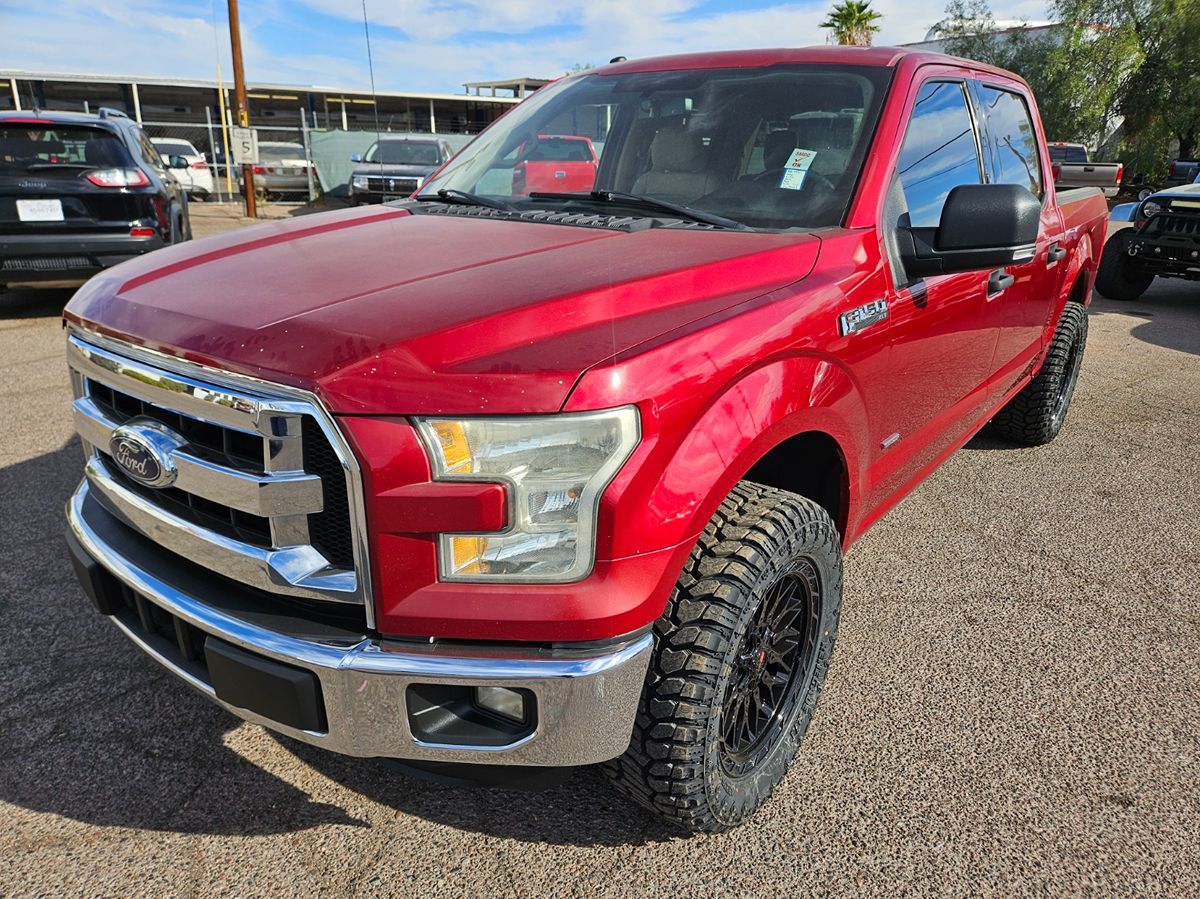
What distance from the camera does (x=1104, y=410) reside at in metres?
5.55

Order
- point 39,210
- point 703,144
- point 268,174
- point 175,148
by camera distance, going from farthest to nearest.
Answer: point 175,148, point 268,174, point 39,210, point 703,144

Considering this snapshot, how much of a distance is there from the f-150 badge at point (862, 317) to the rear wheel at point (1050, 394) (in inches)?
95.5

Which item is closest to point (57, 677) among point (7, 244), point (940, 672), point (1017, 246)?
point (940, 672)

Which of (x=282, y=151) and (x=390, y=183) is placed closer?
(x=390, y=183)

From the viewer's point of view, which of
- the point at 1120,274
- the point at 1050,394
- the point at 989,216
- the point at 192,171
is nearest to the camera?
the point at 989,216

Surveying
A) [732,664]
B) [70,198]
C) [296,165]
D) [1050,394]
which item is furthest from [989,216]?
[296,165]

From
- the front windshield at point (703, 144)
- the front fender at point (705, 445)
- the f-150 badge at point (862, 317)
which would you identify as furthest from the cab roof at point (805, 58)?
the front fender at point (705, 445)

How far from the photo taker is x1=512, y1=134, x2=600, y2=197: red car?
2.79m

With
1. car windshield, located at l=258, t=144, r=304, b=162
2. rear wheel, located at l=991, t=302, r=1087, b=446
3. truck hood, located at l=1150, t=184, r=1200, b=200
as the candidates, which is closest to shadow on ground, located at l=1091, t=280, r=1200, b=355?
truck hood, located at l=1150, t=184, r=1200, b=200

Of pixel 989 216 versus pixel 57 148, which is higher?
pixel 57 148

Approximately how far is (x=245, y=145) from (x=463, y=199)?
1471 centimetres

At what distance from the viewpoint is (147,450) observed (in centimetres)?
175

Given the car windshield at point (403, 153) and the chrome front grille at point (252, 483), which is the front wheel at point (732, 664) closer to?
the chrome front grille at point (252, 483)

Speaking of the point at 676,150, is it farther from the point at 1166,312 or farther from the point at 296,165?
the point at 296,165
